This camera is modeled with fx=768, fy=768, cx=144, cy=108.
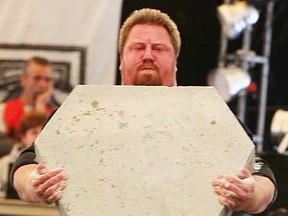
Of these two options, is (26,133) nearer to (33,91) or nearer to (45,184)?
(33,91)

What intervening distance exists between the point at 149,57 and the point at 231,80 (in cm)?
302

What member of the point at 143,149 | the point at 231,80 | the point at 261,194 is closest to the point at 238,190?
the point at 261,194

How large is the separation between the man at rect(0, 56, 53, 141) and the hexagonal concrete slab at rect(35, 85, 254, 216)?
8.10ft

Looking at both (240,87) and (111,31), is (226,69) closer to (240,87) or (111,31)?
(240,87)

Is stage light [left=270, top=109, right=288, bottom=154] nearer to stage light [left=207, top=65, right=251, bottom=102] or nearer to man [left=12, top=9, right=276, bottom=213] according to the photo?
stage light [left=207, top=65, right=251, bottom=102]

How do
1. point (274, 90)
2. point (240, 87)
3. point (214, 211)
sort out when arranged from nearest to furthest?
point (214, 211) < point (240, 87) < point (274, 90)

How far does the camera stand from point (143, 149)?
5.10 feet

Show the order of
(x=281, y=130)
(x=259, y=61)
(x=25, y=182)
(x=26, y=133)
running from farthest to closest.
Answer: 1. (x=259, y=61)
2. (x=281, y=130)
3. (x=26, y=133)
4. (x=25, y=182)

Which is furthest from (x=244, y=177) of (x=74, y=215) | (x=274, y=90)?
(x=274, y=90)

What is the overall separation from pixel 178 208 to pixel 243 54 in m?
3.61

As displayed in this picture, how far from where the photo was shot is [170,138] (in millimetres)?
1564

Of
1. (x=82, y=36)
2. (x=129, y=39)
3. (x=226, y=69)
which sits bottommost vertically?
(x=226, y=69)

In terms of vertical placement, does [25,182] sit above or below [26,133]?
above

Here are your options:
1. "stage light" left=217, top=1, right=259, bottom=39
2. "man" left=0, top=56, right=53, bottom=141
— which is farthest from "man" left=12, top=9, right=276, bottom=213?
"stage light" left=217, top=1, right=259, bottom=39
